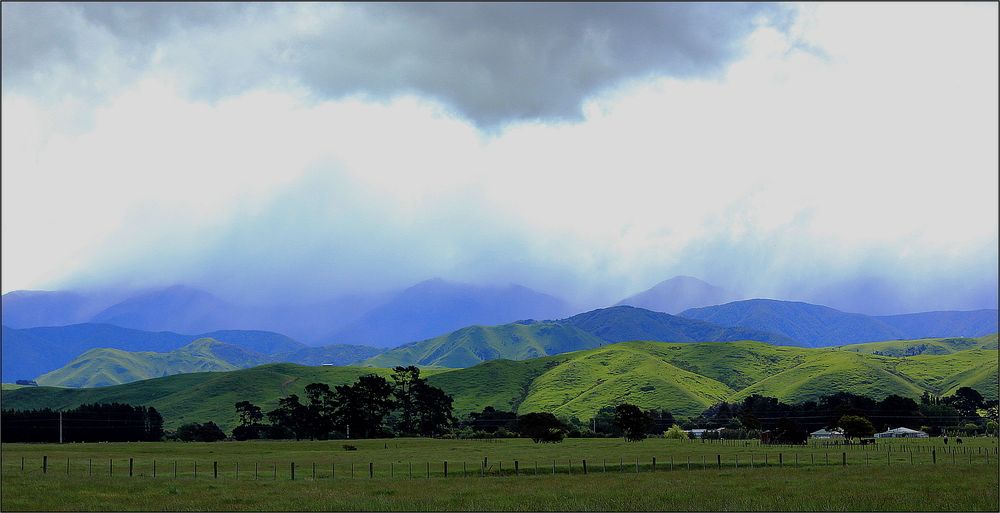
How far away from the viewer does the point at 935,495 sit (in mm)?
63469

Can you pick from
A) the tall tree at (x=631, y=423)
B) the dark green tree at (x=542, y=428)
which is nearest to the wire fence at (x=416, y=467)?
the dark green tree at (x=542, y=428)

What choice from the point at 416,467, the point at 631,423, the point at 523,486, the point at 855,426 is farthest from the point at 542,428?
the point at 523,486

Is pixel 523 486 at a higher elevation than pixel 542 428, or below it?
higher

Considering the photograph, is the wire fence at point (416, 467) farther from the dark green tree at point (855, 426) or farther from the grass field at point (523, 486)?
the dark green tree at point (855, 426)

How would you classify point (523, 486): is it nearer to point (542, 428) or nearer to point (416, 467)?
point (416, 467)

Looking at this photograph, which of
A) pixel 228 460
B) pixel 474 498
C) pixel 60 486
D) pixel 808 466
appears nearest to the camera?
pixel 474 498

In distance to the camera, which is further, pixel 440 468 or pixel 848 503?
pixel 440 468

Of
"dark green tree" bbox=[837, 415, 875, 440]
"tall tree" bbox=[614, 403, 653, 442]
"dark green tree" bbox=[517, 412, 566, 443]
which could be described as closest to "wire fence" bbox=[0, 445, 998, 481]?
"dark green tree" bbox=[517, 412, 566, 443]

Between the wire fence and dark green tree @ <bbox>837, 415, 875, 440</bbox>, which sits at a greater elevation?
the wire fence

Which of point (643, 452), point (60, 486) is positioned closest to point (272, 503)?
point (60, 486)

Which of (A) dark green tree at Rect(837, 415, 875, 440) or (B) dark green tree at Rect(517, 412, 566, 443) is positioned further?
(A) dark green tree at Rect(837, 415, 875, 440)

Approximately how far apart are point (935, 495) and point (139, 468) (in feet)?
266

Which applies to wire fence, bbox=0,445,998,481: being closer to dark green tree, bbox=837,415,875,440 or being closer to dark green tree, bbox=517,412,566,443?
dark green tree, bbox=517,412,566,443

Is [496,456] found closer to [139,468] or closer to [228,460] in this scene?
[228,460]
